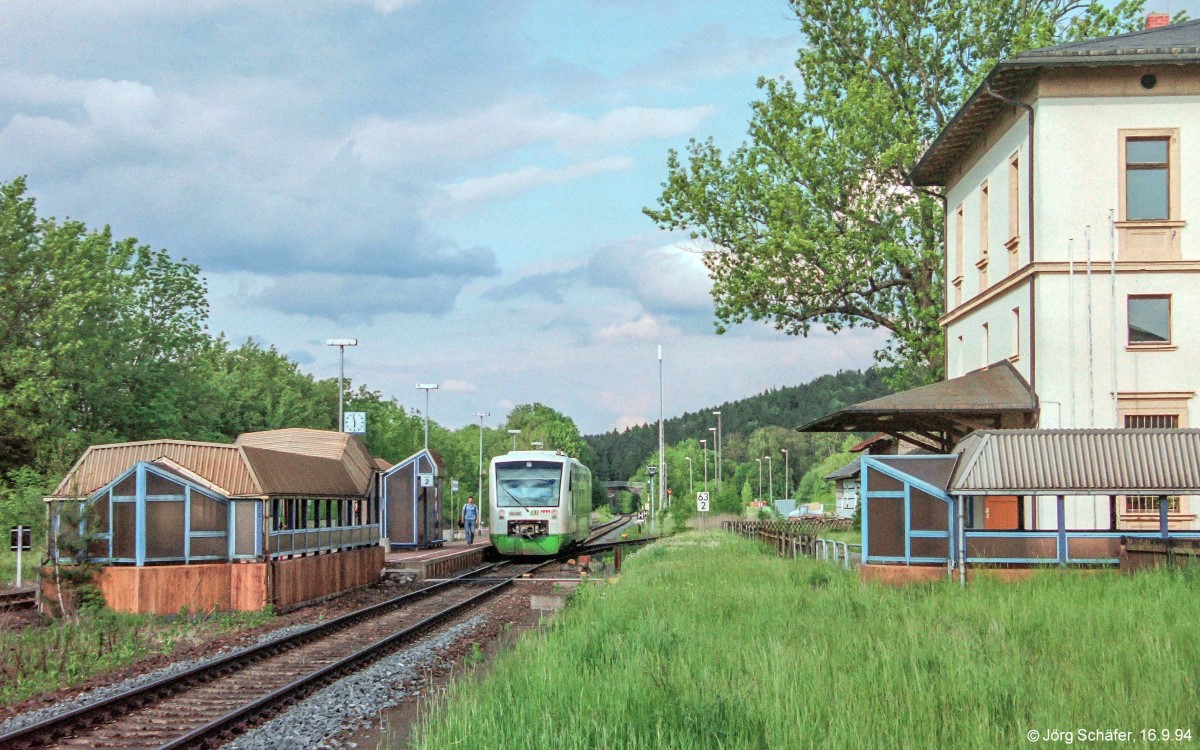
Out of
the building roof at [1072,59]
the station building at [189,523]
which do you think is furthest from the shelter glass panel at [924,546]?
the station building at [189,523]

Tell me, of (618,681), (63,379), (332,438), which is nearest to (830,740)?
(618,681)

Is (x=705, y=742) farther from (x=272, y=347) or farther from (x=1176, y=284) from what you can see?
(x=272, y=347)

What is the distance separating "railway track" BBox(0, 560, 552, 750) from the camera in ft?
33.4

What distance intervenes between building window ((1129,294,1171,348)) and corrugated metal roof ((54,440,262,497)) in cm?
1673

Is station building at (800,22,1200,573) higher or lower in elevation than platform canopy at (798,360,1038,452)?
higher

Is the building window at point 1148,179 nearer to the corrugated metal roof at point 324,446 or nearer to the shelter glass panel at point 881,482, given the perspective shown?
the shelter glass panel at point 881,482

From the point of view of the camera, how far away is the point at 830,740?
6668mm

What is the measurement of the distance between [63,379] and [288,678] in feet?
98.4

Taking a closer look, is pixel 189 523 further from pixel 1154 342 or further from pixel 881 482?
pixel 1154 342

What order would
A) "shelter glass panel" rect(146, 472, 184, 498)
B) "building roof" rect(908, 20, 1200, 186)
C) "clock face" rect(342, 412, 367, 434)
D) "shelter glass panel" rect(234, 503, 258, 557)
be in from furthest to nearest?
1. "clock face" rect(342, 412, 367, 434)
2. "building roof" rect(908, 20, 1200, 186)
3. "shelter glass panel" rect(234, 503, 258, 557)
4. "shelter glass panel" rect(146, 472, 184, 498)

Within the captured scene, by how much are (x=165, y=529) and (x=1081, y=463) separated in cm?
1469

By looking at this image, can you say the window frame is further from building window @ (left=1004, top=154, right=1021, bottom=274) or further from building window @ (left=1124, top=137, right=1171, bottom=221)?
building window @ (left=1004, top=154, right=1021, bottom=274)

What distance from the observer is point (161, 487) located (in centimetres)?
2048

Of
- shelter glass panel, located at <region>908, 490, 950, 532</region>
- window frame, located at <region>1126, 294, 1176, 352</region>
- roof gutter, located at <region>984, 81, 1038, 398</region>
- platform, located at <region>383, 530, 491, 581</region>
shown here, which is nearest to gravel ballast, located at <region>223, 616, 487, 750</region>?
shelter glass panel, located at <region>908, 490, 950, 532</region>
